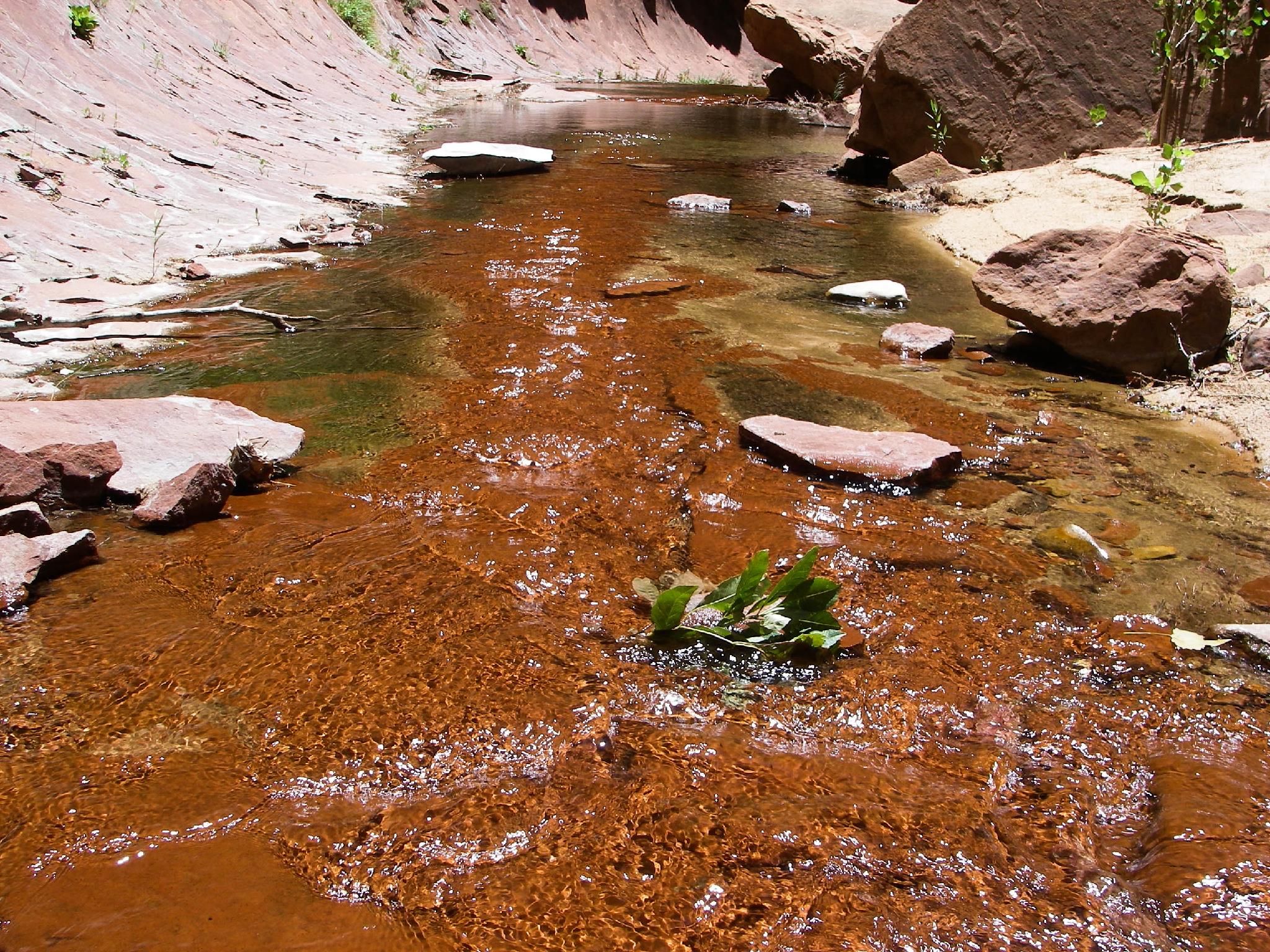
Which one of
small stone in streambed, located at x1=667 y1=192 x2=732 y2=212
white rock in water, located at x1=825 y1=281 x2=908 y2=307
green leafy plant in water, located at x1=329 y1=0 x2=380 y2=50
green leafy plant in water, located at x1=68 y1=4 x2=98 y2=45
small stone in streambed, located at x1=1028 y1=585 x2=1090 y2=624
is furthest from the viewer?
green leafy plant in water, located at x1=329 y1=0 x2=380 y2=50

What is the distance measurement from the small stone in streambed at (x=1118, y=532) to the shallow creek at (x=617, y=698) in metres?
0.03

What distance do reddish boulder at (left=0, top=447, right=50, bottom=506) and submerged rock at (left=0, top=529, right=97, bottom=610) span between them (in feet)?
0.92

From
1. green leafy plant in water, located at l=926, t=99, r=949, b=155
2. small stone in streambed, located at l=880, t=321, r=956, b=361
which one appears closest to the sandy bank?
green leafy plant in water, located at l=926, t=99, r=949, b=155

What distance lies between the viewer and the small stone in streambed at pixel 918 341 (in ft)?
16.8

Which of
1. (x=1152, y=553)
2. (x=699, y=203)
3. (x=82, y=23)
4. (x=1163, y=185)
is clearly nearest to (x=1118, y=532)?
(x=1152, y=553)

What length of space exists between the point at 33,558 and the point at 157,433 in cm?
92

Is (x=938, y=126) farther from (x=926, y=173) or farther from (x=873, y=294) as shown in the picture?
(x=873, y=294)

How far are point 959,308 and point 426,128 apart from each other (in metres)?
9.65

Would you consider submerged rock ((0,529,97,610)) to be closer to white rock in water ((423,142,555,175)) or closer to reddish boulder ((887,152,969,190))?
white rock in water ((423,142,555,175))

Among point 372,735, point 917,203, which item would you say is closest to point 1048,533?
point 372,735

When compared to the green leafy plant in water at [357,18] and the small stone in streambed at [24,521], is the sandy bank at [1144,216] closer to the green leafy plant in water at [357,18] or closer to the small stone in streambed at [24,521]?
the small stone in streambed at [24,521]

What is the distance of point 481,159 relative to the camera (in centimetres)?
993

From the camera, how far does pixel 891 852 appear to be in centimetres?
196

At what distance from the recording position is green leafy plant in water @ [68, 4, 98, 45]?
826cm
